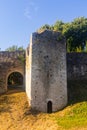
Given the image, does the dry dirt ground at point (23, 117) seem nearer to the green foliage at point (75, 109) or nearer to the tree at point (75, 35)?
the green foliage at point (75, 109)

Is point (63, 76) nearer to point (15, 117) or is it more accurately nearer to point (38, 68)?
point (38, 68)

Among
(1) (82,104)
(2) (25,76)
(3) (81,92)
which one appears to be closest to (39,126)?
(1) (82,104)

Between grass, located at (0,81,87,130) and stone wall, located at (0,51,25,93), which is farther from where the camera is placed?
stone wall, located at (0,51,25,93)

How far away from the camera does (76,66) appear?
2125cm

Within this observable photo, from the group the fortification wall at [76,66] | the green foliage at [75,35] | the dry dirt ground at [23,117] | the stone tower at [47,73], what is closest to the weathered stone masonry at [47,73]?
the stone tower at [47,73]

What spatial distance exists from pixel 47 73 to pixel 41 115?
9.09 feet

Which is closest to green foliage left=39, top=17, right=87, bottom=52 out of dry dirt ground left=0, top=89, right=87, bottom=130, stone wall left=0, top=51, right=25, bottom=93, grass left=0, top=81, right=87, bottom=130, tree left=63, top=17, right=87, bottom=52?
tree left=63, top=17, right=87, bottom=52

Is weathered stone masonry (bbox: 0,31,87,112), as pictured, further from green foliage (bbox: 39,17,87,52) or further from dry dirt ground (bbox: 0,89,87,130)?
green foliage (bbox: 39,17,87,52)

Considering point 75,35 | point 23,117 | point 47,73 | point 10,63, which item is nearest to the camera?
point 23,117

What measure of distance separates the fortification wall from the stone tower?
3.10 metres

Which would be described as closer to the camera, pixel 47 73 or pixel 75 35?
pixel 47 73

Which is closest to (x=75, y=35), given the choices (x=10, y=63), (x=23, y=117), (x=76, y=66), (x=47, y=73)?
(x=76, y=66)

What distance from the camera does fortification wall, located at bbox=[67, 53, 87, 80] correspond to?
69.1 feet

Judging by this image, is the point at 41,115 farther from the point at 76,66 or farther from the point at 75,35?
the point at 75,35
